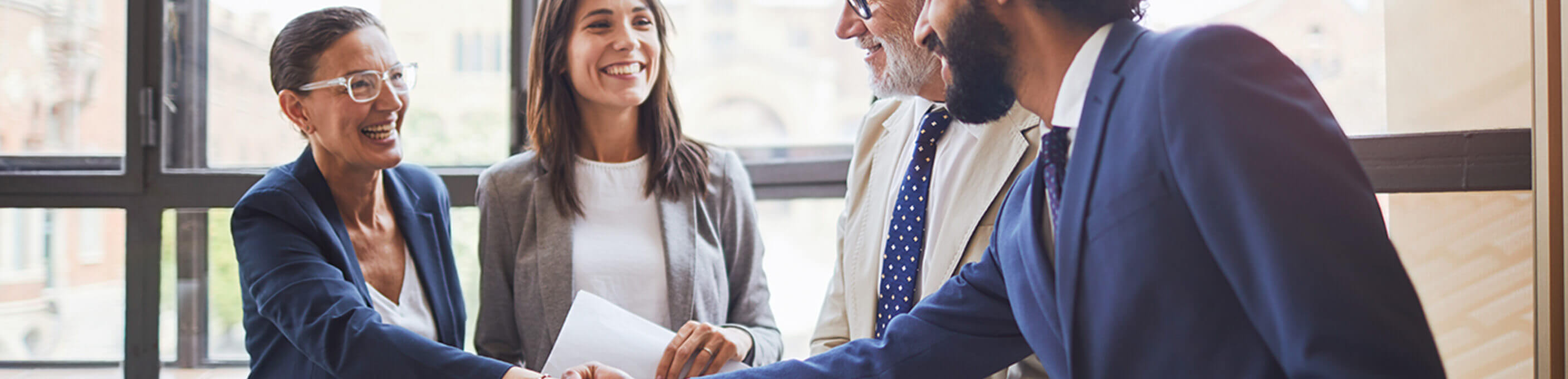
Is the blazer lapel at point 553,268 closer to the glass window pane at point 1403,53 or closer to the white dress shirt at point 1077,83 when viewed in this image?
the white dress shirt at point 1077,83

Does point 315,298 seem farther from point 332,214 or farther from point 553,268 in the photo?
point 553,268

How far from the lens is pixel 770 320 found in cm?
182

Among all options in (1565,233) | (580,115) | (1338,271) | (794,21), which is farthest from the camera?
(794,21)

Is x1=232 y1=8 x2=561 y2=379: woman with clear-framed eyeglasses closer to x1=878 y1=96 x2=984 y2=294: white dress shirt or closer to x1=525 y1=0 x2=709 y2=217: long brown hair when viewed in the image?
x1=525 y1=0 x2=709 y2=217: long brown hair

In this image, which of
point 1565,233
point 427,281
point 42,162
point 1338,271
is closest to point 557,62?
point 427,281

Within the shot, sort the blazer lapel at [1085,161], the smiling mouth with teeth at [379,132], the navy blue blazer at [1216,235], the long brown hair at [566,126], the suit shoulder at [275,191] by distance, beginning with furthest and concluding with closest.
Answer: the long brown hair at [566,126] → the smiling mouth with teeth at [379,132] → the suit shoulder at [275,191] → the blazer lapel at [1085,161] → the navy blue blazer at [1216,235]

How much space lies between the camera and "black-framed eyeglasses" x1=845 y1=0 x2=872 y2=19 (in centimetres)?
143

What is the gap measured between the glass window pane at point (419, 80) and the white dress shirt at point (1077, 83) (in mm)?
1963

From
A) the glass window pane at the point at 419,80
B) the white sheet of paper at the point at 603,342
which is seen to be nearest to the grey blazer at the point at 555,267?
the white sheet of paper at the point at 603,342

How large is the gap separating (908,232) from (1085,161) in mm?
591

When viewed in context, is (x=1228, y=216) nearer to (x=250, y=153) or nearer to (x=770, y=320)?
(x=770, y=320)

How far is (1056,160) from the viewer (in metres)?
0.86

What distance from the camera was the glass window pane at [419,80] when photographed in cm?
250

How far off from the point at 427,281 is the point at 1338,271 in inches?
62.6
